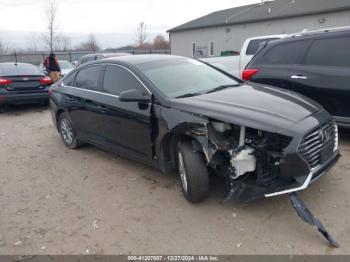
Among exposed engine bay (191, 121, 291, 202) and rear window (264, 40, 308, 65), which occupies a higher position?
rear window (264, 40, 308, 65)

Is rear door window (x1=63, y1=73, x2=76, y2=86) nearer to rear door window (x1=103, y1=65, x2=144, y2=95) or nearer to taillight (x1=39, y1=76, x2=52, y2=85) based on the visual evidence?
rear door window (x1=103, y1=65, x2=144, y2=95)

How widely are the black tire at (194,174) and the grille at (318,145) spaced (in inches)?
40.5

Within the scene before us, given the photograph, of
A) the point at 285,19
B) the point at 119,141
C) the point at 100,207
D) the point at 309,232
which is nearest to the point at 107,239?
the point at 100,207

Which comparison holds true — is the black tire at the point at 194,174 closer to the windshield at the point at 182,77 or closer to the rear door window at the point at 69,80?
the windshield at the point at 182,77

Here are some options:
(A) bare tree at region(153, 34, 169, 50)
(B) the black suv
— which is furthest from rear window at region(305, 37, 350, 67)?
(A) bare tree at region(153, 34, 169, 50)

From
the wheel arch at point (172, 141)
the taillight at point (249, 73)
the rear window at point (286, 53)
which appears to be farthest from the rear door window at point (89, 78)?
the rear window at point (286, 53)

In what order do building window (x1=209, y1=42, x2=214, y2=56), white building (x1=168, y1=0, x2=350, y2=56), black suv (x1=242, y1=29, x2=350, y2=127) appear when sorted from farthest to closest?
building window (x1=209, y1=42, x2=214, y2=56) < white building (x1=168, y1=0, x2=350, y2=56) < black suv (x1=242, y1=29, x2=350, y2=127)

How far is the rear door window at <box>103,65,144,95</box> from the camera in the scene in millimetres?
4234

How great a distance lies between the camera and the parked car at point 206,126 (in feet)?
10.1

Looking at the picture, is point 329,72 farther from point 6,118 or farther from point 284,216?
point 6,118

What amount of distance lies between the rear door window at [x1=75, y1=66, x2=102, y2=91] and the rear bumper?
447cm

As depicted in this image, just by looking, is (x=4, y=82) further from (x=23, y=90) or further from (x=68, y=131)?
(x=68, y=131)

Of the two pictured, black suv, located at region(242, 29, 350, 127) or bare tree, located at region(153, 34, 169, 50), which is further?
bare tree, located at region(153, 34, 169, 50)

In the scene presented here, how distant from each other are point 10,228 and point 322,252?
3122 millimetres
